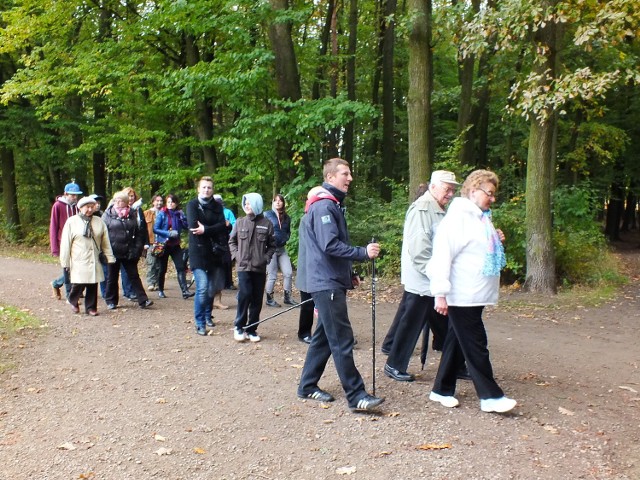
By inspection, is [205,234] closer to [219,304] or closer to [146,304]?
[219,304]

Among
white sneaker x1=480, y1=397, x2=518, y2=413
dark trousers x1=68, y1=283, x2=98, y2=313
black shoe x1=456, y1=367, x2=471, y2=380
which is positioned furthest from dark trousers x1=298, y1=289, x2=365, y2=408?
dark trousers x1=68, y1=283, x2=98, y2=313

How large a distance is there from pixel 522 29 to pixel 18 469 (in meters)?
8.85

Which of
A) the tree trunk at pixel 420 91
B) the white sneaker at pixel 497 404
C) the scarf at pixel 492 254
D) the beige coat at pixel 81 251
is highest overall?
the tree trunk at pixel 420 91

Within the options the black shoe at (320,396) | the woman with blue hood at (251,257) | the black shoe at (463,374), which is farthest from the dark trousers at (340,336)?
the woman with blue hood at (251,257)

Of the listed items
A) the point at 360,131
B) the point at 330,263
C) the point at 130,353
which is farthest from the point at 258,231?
the point at 360,131

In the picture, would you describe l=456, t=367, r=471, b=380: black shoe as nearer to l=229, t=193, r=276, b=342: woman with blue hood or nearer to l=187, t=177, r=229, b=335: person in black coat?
l=229, t=193, r=276, b=342: woman with blue hood

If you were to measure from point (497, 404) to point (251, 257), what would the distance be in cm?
360

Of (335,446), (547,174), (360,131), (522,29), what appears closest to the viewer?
(335,446)

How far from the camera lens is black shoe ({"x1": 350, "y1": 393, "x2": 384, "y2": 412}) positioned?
4.95 meters

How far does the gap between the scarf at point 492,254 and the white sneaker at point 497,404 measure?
1.06 meters

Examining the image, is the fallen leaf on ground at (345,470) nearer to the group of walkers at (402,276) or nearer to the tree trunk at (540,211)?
the group of walkers at (402,276)

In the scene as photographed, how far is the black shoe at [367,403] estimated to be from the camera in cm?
495

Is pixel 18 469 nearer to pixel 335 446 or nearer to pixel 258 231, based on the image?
pixel 335 446

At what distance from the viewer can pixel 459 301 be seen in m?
4.84
